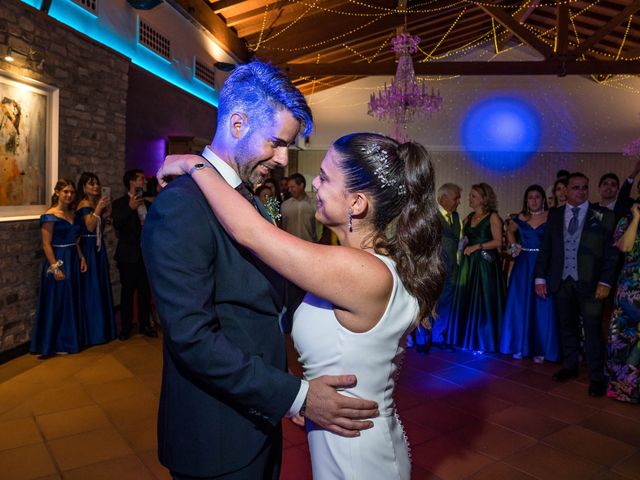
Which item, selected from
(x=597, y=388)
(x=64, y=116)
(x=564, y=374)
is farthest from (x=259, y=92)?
(x=64, y=116)

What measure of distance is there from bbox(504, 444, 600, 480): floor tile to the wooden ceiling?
6.52m

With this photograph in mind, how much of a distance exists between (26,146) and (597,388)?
5038mm

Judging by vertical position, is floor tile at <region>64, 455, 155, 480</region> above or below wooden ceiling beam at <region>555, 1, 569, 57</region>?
below

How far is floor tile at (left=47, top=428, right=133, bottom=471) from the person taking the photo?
101 inches

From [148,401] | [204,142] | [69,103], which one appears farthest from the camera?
[204,142]

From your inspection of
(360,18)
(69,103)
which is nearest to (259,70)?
(69,103)

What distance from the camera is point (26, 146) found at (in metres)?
4.37

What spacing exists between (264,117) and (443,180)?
41.7 ft

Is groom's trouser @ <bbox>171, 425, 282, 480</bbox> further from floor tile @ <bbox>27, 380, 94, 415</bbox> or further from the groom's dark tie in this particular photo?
the groom's dark tie

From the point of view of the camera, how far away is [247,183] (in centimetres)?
131

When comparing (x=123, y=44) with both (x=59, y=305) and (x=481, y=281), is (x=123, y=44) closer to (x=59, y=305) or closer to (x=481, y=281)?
(x=59, y=305)

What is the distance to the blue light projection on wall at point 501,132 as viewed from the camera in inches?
497

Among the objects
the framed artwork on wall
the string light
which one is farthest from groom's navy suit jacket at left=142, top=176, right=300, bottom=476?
the string light

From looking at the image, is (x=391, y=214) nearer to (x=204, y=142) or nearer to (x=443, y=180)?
(x=204, y=142)
